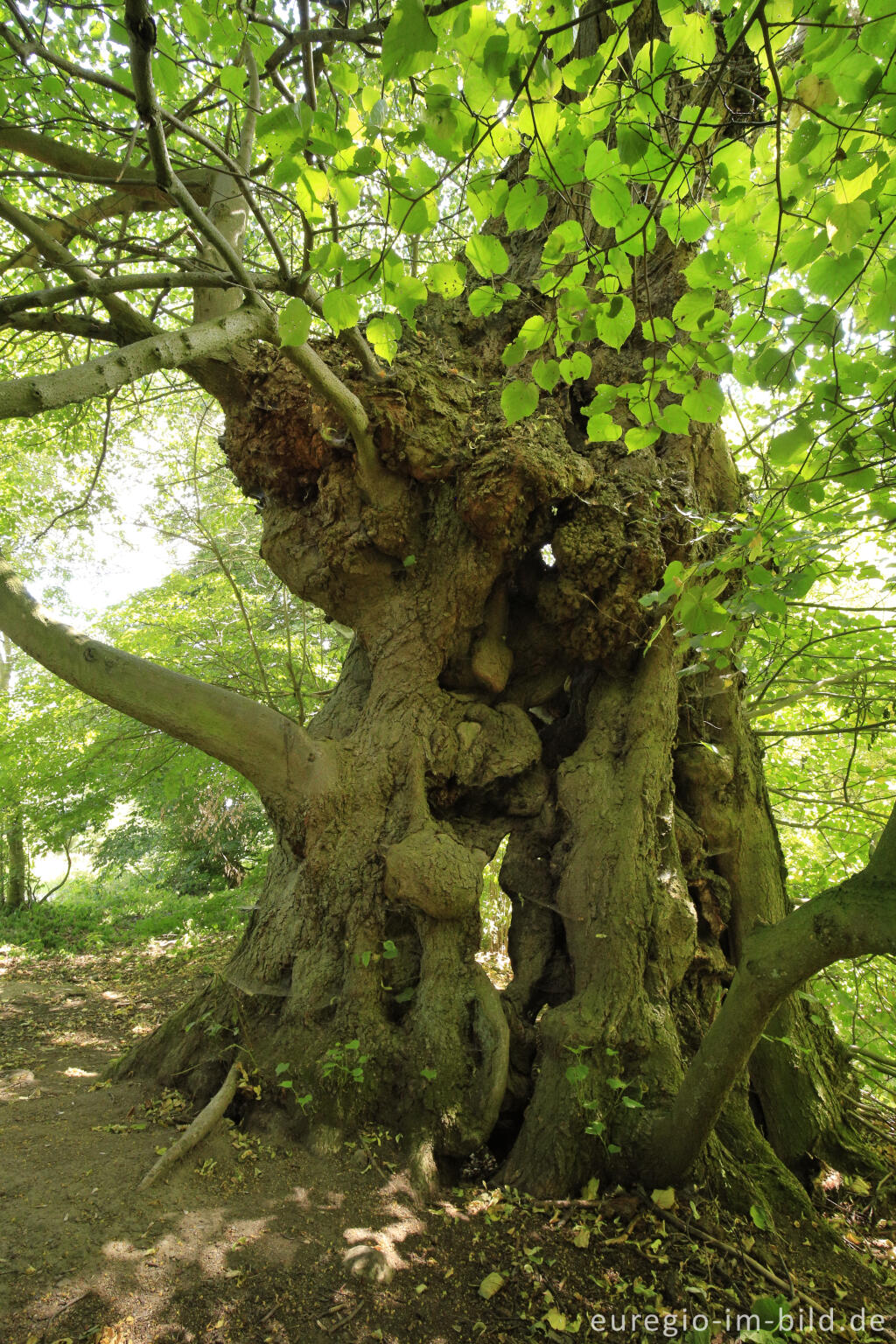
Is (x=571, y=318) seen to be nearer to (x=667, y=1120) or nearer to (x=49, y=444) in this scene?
(x=667, y=1120)

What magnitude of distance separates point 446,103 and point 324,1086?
357cm

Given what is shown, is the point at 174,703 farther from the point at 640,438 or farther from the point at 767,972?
the point at 767,972

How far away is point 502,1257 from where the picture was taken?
2418 millimetres

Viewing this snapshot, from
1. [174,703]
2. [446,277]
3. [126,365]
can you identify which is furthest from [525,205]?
[174,703]

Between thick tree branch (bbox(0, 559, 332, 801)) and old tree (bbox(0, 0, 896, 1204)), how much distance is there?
0.07 ft

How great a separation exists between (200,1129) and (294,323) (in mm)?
3103

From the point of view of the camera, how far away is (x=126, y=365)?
2.29m

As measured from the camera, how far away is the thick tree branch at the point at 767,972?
2.04 m

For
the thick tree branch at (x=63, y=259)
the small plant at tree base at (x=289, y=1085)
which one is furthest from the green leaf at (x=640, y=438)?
the small plant at tree base at (x=289, y=1085)

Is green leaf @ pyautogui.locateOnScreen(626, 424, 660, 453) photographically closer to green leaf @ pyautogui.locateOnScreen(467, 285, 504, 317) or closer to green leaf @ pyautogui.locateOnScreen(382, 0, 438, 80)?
green leaf @ pyautogui.locateOnScreen(467, 285, 504, 317)

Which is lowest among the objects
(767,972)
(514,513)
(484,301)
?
(767,972)

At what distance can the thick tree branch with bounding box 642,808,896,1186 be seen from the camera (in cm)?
204

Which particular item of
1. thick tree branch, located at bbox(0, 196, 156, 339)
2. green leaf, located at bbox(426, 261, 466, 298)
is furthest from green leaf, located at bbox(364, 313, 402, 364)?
thick tree branch, located at bbox(0, 196, 156, 339)

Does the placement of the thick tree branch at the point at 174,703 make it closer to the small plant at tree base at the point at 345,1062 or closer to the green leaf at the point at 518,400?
the small plant at tree base at the point at 345,1062
